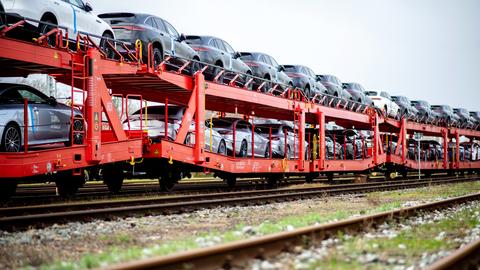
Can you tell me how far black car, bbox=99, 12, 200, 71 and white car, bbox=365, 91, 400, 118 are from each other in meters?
17.7

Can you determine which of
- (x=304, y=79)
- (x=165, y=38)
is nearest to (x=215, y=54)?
(x=165, y=38)

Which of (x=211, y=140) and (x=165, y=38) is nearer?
(x=165, y=38)

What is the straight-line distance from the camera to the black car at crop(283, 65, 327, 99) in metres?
24.8

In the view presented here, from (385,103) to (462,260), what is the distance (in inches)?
1079

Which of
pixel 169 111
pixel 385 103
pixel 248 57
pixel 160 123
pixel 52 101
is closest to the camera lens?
pixel 52 101

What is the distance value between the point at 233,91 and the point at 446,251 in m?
11.4

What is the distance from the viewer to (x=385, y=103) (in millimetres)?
32656

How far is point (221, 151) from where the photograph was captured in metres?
18.8

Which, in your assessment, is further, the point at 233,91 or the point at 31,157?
the point at 233,91

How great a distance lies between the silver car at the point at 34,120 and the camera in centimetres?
1150

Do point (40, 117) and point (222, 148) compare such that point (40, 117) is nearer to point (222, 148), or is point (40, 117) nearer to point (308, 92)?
point (222, 148)

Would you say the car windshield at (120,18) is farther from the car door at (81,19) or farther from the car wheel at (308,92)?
the car wheel at (308,92)

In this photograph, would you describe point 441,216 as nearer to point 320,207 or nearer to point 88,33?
point 320,207

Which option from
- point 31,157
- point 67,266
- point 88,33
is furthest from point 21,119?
point 67,266
